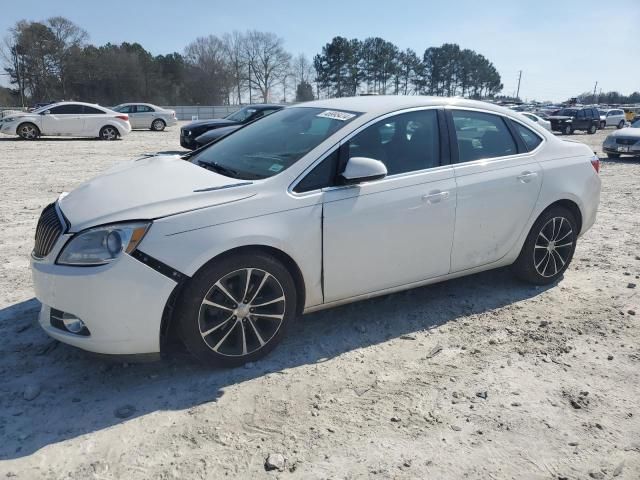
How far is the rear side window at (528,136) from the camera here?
4582 millimetres

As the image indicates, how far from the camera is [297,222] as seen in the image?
10.9ft

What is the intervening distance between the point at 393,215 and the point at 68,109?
64.6 feet

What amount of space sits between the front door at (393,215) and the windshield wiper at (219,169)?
685 millimetres

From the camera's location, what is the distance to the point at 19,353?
11.5 ft

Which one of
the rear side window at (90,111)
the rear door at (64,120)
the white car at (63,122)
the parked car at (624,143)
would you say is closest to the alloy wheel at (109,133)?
the white car at (63,122)

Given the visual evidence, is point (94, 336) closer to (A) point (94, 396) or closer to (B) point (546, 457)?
(A) point (94, 396)

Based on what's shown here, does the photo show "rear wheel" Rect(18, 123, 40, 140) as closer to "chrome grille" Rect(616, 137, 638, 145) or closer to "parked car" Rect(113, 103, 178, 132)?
"parked car" Rect(113, 103, 178, 132)

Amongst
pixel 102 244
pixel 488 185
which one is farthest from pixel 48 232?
pixel 488 185

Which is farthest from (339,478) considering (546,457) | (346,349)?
(346,349)

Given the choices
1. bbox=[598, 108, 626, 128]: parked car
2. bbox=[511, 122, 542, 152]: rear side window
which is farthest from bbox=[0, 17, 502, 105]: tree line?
bbox=[511, 122, 542, 152]: rear side window

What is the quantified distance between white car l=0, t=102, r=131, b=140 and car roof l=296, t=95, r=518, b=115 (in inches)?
717

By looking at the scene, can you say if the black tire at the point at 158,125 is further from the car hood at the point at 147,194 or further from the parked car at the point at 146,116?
the car hood at the point at 147,194

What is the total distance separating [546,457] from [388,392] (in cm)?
92

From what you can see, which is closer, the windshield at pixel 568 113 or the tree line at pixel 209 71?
the windshield at pixel 568 113
